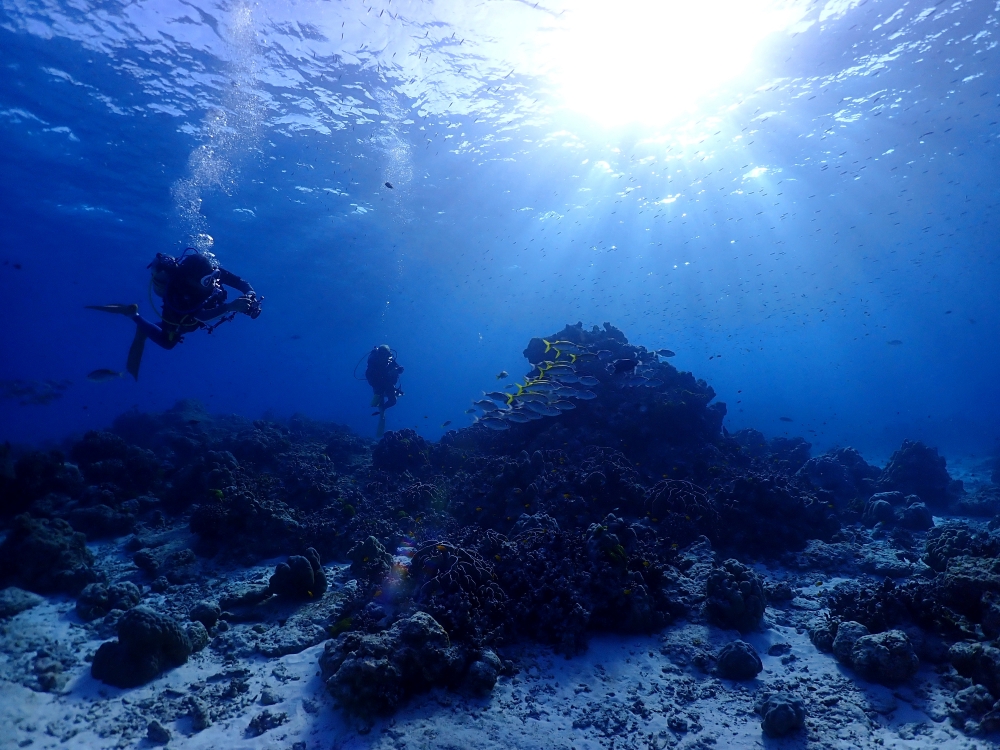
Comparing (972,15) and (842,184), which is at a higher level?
(842,184)

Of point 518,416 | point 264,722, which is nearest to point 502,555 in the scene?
point 264,722

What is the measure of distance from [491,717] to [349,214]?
32708mm

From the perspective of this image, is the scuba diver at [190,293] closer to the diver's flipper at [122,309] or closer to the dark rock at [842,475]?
the diver's flipper at [122,309]

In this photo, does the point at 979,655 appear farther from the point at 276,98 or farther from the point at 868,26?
the point at 276,98

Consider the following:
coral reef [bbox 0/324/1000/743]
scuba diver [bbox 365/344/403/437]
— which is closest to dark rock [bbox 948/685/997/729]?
coral reef [bbox 0/324/1000/743]

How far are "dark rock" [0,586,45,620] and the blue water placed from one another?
62.0 feet

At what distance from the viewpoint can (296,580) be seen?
7520 millimetres

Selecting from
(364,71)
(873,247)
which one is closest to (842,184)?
(873,247)

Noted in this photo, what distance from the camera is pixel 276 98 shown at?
20766 mm

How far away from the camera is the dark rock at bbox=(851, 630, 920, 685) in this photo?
16.9 feet

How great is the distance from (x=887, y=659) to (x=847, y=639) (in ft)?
1.68

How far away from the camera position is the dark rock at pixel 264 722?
4.86 metres

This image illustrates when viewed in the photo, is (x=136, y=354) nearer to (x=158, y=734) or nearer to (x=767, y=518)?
(x=158, y=734)

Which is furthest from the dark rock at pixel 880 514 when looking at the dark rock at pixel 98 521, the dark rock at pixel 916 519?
the dark rock at pixel 98 521
